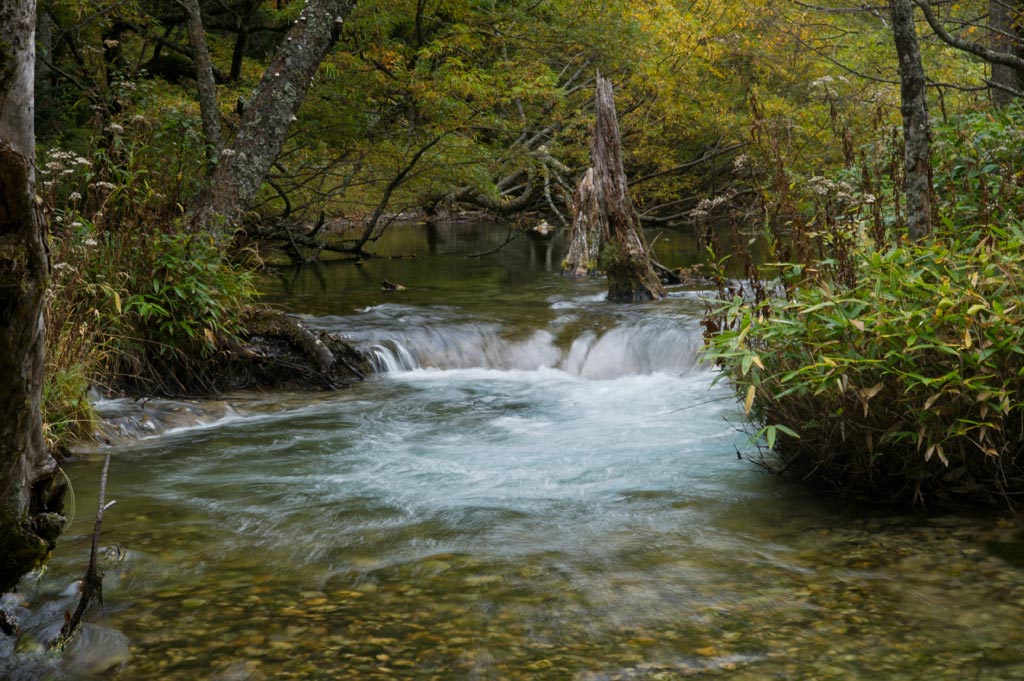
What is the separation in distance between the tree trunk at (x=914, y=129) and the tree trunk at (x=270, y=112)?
6562 millimetres

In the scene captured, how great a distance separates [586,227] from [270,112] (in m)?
5.00

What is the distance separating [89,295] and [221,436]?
1.58 metres

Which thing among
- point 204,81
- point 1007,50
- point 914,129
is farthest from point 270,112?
point 1007,50

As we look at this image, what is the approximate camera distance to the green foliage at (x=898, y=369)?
459cm

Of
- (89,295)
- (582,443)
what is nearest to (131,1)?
(89,295)

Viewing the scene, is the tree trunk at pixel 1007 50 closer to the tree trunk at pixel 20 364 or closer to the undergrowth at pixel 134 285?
the undergrowth at pixel 134 285

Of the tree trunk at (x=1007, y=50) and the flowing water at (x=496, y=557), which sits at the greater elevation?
the tree trunk at (x=1007, y=50)

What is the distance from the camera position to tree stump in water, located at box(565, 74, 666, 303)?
41.2 feet

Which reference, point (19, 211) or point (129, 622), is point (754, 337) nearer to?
point (129, 622)

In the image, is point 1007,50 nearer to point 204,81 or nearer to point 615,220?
point 615,220

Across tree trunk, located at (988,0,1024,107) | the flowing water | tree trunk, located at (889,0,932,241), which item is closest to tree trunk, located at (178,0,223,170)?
the flowing water

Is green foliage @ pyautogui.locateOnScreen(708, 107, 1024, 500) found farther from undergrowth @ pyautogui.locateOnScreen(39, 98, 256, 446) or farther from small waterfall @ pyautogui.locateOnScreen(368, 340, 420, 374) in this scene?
small waterfall @ pyautogui.locateOnScreen(368, 340, 420, 374)

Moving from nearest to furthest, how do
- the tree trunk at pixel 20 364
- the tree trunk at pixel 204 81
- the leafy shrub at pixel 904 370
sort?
1. the tree trunk at pixel 20 364
2. the leafy shrub at pixel 904 370
3. the tree trunk at pixel 204 81

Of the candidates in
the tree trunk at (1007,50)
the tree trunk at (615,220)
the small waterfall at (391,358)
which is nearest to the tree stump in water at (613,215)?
the tree trunk at (615,220)
